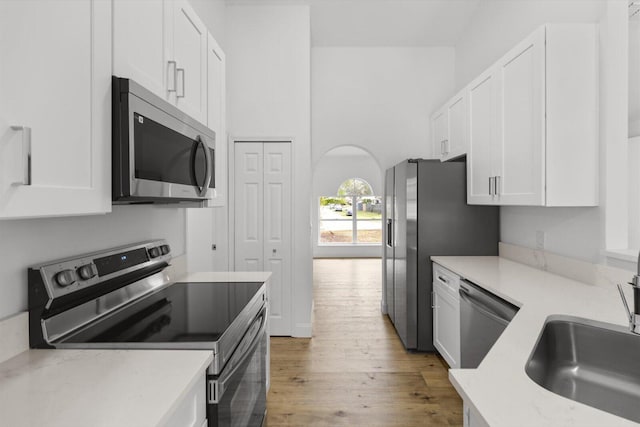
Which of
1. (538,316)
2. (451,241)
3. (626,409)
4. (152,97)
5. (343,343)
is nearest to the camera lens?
(626,409)

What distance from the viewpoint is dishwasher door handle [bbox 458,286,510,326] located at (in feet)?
6.44

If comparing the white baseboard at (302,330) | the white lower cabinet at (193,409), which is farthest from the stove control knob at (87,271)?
the white baseboard at (302,330)

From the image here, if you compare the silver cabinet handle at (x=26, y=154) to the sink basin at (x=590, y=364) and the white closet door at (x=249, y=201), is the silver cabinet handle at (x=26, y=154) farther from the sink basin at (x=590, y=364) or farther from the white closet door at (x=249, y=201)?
the white closet door at (x=249, y=201)

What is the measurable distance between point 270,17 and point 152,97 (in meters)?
3.00

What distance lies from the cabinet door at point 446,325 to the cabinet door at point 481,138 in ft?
2.71

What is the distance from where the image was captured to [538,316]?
146 cm

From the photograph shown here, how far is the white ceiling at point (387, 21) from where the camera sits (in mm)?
3723

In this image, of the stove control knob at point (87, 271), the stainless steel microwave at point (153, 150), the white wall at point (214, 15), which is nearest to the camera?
the stainless steel microwave at point (153, 150)

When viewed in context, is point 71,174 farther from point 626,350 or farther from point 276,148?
point 276,148

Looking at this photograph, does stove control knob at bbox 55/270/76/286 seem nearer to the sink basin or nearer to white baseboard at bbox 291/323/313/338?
the sink basin

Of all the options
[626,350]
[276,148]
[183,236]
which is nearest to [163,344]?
[183,236]

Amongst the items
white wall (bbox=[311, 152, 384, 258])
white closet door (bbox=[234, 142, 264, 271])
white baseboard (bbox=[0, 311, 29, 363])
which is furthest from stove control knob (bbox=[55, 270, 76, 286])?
white wall (bbox=[311, 152, 384, 258])

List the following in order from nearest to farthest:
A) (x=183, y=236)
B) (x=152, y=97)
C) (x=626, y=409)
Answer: (x=626, y=409) < (x=152, y=97) < (x=183, y=236)

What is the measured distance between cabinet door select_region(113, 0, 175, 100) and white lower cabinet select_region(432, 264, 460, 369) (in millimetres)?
2293
